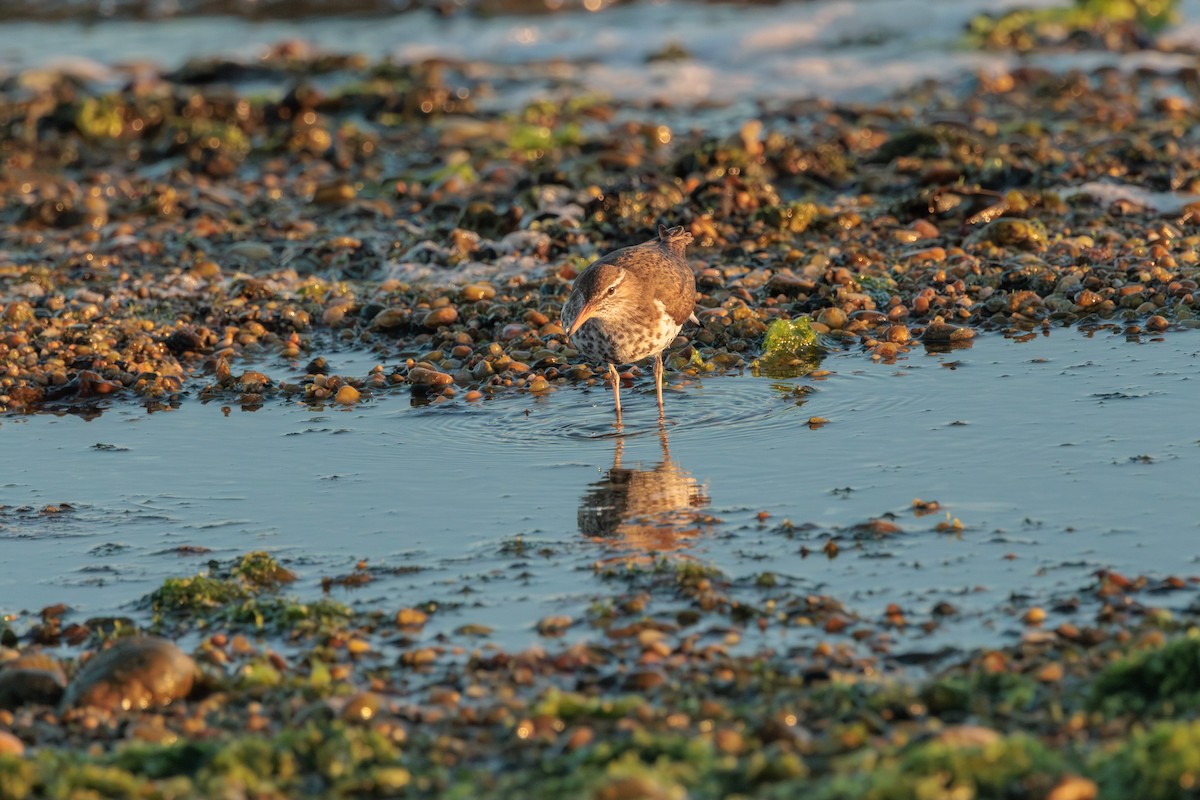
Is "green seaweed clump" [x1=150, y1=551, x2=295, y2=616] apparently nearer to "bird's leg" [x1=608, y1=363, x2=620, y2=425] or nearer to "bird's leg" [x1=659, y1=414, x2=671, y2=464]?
"bird's leg" [x1=659, y1=414, x2=671, y2=464]

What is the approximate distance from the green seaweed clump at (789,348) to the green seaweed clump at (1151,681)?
4.78 meters

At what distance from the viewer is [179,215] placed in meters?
14.9

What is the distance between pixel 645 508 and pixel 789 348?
2748 millimetres

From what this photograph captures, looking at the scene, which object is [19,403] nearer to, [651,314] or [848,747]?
[651,314]

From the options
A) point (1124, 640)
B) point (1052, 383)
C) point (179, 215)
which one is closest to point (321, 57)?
point (179, 215)

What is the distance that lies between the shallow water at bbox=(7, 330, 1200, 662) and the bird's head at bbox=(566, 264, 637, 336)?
680 millimetres

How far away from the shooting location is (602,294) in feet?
30.0

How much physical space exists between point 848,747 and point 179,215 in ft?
36.9

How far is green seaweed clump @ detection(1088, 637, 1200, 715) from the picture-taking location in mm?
5379

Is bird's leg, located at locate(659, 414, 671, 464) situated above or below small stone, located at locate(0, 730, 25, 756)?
above

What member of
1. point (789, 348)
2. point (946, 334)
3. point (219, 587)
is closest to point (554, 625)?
point (219, 587)

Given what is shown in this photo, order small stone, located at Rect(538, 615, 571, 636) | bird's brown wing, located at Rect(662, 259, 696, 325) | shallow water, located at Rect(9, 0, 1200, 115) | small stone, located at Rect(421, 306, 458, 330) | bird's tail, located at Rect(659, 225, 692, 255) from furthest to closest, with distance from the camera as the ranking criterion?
shallow water, located at Rect(9, 0, 1200, 115), small stone, located at Rect(421, 306, 458, 330), bird's tail, located at Rect(659, 225, 692, 255), bird's brown wing, located at Rect(662, 259, 696, 325), small stone, located at Rect(538, 615, 571, 636)

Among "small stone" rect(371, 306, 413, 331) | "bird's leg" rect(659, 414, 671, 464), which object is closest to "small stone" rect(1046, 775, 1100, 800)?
"bird's leg" rect(659, 414, 671, 464)

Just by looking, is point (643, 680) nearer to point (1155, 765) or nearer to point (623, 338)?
point (1155, 765)
